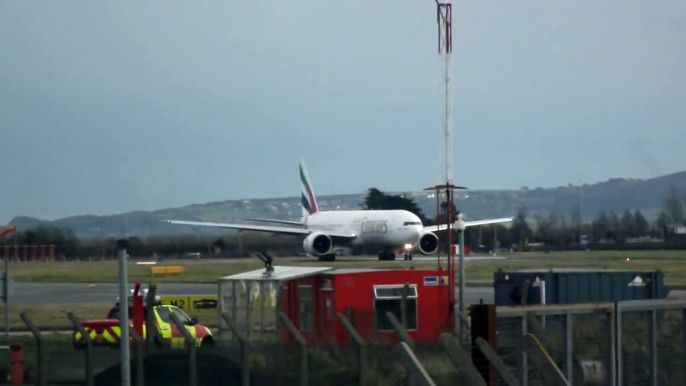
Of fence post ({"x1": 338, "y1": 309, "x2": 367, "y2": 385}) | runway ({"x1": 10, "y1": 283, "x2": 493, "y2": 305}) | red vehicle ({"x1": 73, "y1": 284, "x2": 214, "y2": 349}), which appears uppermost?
fence post ({"x1": 338, "y1": 309, "x2": 367, "y2": 385})

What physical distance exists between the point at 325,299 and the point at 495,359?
950cm

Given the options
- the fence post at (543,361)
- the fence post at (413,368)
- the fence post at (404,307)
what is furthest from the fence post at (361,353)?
the fence post at (404,307)

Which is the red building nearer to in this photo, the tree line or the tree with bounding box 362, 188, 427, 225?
the tree line

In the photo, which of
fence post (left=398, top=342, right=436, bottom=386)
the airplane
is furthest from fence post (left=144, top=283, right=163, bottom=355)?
the airplane

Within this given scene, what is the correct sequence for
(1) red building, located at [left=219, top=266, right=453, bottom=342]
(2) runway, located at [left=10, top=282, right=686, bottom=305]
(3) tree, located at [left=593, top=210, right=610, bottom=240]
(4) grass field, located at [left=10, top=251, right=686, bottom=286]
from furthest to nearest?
(3) tree, located at [left=593, top=210, right=610, bottom=240]
(4) grass field, located at [left=10, top=251, right=686, bottom=286]
(2) runway, located at [left=10, top=282, right=686, bottom=305]
(1) red building, located at [left=219, top=266, right=453, bottom=342]

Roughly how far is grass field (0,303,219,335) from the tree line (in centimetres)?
369

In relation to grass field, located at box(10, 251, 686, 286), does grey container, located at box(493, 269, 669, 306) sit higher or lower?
higher

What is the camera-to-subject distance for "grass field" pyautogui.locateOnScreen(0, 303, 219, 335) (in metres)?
30.1

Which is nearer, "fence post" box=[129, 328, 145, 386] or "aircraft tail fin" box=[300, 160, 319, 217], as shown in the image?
"fence post" box=[129, 328, 145, 386]

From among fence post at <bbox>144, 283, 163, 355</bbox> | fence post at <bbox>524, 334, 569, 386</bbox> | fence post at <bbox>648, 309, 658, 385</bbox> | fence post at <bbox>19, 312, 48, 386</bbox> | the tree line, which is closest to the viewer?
fence post at <bbox>524, 334, 569, 386</bbox>

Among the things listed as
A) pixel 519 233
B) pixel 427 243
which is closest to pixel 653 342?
pixel 427 243

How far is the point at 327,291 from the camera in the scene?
1819 cm

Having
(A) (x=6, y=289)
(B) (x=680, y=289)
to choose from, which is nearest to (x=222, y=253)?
Result: (B) (x=680, y=289)

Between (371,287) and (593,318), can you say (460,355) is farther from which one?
(371,287)
